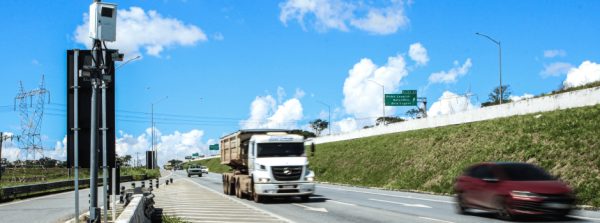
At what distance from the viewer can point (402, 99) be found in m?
72.2

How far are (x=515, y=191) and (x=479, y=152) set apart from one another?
2099cm

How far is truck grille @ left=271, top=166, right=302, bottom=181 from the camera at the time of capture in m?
25.2

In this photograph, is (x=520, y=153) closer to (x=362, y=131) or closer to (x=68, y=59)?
(x=68, y=59)

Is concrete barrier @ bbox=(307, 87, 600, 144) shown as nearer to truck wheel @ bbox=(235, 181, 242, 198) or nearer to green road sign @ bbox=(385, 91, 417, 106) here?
truck wheel @ bbox=(235, 181, 242, 198)

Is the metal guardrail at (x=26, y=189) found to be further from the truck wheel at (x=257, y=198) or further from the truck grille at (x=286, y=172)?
the truck grille at (x=286, y=172)

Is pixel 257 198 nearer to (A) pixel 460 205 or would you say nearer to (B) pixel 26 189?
(A) pixel 460 205

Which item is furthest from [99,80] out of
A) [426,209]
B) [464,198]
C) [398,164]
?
[398,164]

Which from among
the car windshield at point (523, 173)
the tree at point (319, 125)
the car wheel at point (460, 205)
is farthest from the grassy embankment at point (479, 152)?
the tree at point (319, 125)

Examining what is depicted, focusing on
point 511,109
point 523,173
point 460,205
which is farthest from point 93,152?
point 511,109

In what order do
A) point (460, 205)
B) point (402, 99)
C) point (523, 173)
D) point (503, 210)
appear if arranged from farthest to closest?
point (402, 99) < point (460, 205) < point (523, 173) < point (503, 210)

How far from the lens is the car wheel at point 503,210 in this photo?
16.3 meters

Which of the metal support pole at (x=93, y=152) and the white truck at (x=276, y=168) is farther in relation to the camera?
the white truck at (x=276, y=168)

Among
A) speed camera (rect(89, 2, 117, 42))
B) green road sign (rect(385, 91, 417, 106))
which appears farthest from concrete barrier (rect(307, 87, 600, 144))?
speed camera (rect(89, 2, 117, 42))

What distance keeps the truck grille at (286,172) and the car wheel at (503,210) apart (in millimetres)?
10048
